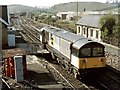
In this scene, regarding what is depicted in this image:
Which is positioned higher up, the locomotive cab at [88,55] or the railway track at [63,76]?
the locomotive cab at [88,55]

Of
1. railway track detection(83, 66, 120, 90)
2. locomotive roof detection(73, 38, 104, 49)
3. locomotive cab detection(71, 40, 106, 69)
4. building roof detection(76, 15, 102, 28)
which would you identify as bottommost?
railway track detection(83, 66, 120, 90)

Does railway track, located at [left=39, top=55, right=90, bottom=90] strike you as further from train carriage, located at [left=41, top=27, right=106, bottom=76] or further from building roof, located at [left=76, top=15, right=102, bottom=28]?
building roof, located at [left=76, top=15, right=102, bottom=28]

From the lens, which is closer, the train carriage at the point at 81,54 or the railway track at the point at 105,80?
the railway track at the point at 105,80

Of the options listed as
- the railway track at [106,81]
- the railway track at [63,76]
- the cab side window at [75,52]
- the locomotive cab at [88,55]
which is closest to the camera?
the railway track at [63,76]

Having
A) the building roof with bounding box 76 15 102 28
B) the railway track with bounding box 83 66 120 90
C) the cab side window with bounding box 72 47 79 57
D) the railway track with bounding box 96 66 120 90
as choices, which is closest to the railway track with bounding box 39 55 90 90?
the railway track with bounding box 83 66 120 90

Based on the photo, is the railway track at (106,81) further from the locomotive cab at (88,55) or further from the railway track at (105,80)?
the locomotive cab at (88,55)

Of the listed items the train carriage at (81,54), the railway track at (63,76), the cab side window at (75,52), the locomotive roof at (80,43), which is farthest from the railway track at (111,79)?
the locomotive roof at (80,43)

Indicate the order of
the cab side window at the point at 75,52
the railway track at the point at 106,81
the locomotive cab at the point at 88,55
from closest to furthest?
the railway track at the point at 106,81 < the locomotive cab at the point at 88,55 < the cab side window at the point at 75,52

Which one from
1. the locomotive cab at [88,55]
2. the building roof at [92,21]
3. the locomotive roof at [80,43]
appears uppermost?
the building roof at [92,21]

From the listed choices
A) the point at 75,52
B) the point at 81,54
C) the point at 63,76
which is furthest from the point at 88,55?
the point at 63,76

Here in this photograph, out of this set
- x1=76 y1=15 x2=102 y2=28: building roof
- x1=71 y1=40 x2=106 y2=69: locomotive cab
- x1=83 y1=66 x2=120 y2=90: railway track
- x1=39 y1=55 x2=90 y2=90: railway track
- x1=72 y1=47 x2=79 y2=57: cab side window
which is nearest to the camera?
x1=39 y1=55 x2=90 y2=90: railway track

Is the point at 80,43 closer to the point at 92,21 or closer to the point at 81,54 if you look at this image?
the point at 81,54

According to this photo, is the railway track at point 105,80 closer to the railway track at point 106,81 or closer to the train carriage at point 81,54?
the railway track at point 106,81

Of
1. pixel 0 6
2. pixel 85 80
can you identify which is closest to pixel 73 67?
pixel 85 80
